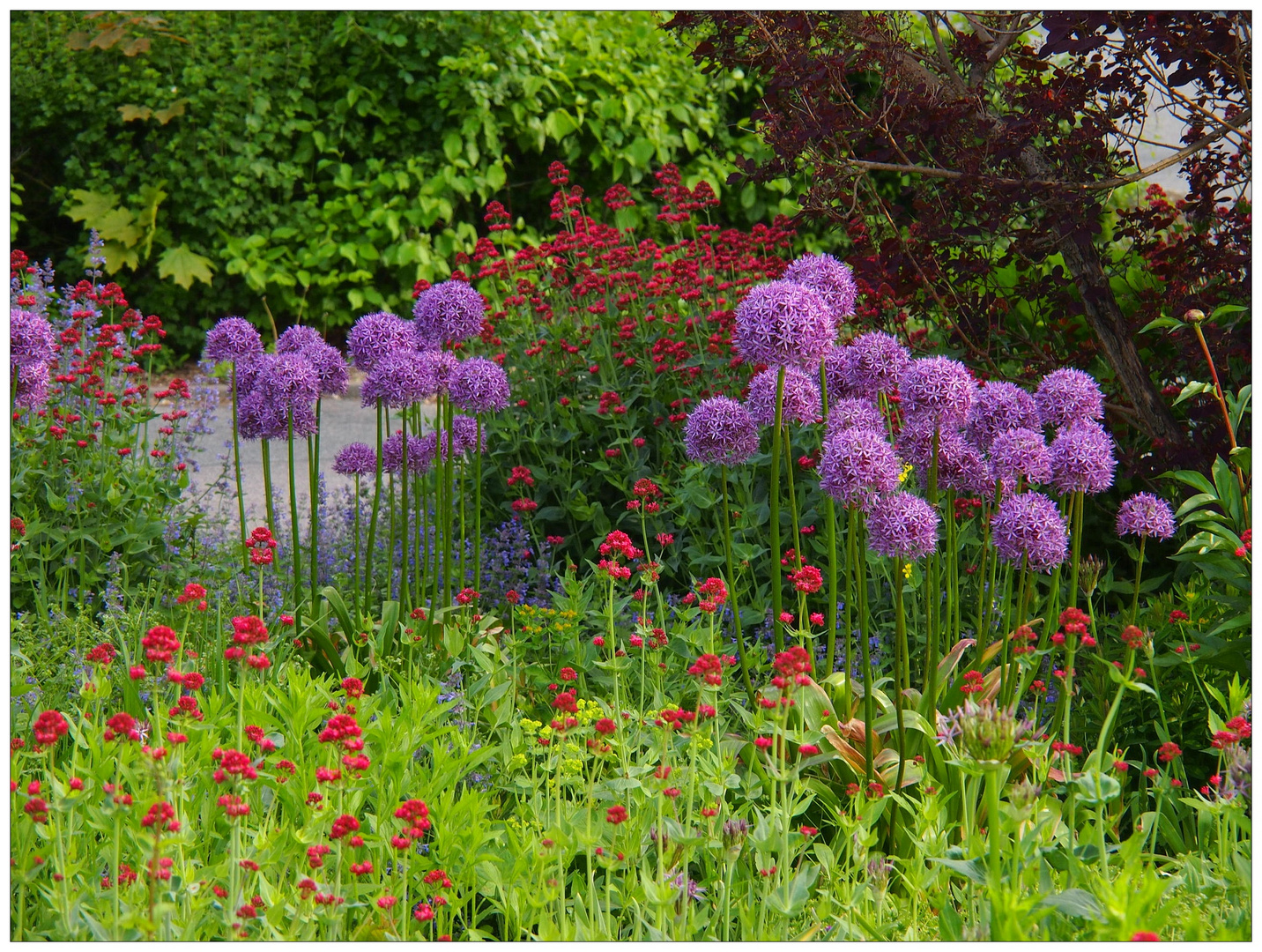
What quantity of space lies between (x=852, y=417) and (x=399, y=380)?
138 cm

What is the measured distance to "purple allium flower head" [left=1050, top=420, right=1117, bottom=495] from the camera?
2.66 m

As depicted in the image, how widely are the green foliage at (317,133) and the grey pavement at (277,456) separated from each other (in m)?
0.99

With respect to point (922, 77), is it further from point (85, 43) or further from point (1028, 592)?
point (85, 43)

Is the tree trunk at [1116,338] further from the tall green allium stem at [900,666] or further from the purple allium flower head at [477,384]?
the purple allium flower head at [477,384]

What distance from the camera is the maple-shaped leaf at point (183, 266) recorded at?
8062 mm

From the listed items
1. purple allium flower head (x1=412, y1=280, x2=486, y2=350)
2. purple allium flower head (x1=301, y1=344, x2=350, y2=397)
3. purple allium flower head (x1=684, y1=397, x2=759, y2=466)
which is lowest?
purple allium flower head (x1=684, y1=397, x2=759, y2=466)

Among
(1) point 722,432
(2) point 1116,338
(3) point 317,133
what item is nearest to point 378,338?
(1) point 722,432

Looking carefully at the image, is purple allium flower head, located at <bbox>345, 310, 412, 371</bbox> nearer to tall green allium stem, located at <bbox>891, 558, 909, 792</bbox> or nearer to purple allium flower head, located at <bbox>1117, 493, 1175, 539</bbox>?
tall green allium stem, located at <bbox>891, 558, 909, 792</bbox>

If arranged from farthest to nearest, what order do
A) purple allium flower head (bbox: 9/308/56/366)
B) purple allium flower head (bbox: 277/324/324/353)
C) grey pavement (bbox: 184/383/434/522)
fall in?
1. grey pavement (bbox: 184/383/434/522)
2. purple allium flower head (bbox: 277/324/324/353)
3. purple allium flower head (bbox: 9/308/56/366)

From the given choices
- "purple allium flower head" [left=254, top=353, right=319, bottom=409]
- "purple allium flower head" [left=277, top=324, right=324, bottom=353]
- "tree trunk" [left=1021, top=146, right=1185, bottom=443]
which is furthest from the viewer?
"tree trunk" [left=1021, top=146, right=1185, bottom=443]

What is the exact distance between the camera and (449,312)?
347 cm

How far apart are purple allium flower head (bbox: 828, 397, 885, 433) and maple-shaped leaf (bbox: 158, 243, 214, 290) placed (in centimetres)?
660

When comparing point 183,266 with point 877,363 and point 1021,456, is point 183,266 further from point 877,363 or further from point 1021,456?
point 1021,456

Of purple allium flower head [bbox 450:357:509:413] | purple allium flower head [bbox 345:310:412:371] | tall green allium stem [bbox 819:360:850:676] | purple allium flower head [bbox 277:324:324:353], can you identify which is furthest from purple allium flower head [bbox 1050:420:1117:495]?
purple allium flower head [bbox 277:324:324:353]
